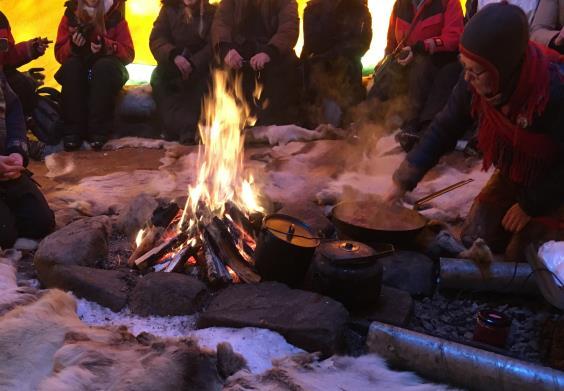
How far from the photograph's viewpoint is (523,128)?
319 centimetres

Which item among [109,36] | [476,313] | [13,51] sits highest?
[109,36]

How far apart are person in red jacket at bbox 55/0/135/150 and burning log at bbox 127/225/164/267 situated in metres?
3.30

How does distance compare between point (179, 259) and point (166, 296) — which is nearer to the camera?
point (166, 296)

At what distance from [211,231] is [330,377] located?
52.8 inches

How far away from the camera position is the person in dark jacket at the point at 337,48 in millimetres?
6867

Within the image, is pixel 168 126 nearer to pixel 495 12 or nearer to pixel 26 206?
pixel 26 206

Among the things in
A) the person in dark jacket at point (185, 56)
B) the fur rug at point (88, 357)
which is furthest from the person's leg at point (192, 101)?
the fur rug at point (88, 357)

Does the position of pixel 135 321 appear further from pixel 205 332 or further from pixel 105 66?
pixel 105 66

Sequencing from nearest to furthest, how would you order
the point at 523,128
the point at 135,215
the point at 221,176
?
the point at 523,128 < the point at 135,215 < the point at 221,176

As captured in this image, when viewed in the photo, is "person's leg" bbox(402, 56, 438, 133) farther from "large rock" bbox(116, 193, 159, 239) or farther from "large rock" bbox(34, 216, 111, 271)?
"large rock" bbox(34, 216, 111, 271)

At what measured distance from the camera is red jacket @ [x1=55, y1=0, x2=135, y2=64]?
662 centimetres

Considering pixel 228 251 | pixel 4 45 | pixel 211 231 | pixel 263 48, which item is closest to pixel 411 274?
pixel 228 251

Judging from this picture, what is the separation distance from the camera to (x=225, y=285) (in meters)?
3.27

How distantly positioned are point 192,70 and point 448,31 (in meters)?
2.94
